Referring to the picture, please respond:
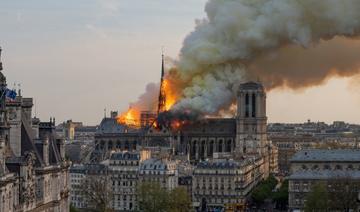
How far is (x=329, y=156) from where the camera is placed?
375ft

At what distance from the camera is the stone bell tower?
Result: 151 m

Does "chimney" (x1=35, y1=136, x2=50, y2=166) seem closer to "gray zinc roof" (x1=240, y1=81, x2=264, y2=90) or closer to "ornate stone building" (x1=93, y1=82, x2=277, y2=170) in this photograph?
"ornate stone building" (x1=93, y1=82, x2=277, y2=170)

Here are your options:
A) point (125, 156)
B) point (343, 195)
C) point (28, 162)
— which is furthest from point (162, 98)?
point (28, 162)

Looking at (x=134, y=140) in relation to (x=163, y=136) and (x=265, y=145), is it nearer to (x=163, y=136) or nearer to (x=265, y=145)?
(x=163, y=136)

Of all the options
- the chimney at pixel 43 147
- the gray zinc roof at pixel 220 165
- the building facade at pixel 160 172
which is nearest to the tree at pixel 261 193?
the gray zinc roof at pixel 220 165

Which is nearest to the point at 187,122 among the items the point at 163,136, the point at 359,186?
the point at 163,136

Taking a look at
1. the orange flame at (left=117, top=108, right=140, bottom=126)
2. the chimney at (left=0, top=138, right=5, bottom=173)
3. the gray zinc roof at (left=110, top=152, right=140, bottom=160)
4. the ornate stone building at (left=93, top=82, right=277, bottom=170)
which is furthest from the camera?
the orange flame at (left=117, top=108, right=140, bottom=126)

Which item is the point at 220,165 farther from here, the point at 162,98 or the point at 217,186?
the point at 162,98

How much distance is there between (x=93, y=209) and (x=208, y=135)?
72738mm

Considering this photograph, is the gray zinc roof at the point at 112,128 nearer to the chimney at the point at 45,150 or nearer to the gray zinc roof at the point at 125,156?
the gray zinc roof at the point at 125,156

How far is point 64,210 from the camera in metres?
65.2

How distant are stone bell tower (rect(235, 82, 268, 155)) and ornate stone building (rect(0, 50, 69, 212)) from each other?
86.5 m

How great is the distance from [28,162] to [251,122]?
100293mm

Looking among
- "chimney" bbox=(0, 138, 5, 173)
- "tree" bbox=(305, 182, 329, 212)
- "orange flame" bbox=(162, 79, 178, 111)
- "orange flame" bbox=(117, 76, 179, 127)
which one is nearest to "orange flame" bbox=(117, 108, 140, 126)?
"orange flame" bbox=(117, 76, 179, 127)
